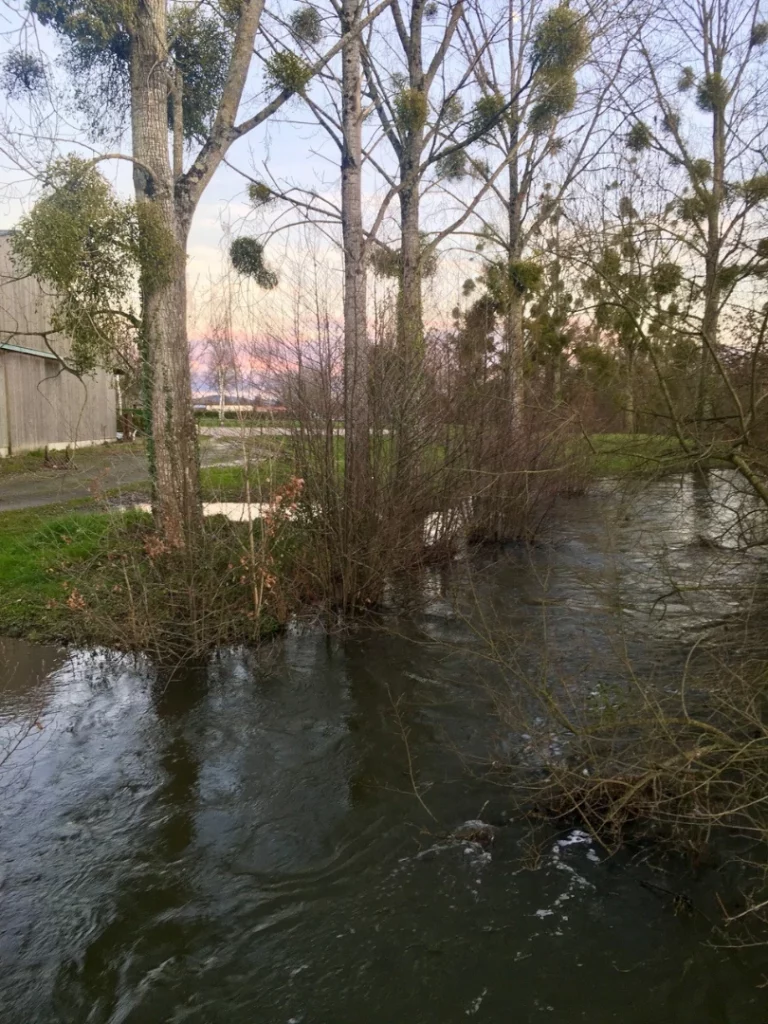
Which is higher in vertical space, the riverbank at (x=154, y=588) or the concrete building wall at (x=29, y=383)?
the concrete building wall at (x=29, y=383)

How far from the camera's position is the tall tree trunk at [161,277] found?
793 centimetres

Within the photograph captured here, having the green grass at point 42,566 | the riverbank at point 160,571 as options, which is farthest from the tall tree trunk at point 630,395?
the green grass at point 42,566

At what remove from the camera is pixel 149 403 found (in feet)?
27.8

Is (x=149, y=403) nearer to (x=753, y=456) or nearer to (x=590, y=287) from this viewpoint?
(x=590, y=287)

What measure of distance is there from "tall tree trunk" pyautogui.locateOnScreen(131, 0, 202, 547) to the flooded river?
6.81ft

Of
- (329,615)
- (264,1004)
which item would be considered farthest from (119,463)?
(264,1004)

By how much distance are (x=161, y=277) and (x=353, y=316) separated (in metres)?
2.21

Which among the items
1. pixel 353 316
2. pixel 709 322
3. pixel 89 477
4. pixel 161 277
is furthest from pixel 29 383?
pixel 709 322

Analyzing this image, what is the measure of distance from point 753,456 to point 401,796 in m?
3.95

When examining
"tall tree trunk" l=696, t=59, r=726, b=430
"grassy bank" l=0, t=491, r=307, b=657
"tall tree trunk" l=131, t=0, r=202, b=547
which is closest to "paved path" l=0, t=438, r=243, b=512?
"tall tree trunk" l=131, t=0, r=202, b=547

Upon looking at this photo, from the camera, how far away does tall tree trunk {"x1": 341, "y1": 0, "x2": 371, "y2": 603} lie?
8.43 m

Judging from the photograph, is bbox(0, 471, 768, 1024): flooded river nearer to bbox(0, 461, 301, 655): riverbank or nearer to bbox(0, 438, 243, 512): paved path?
bbox(0, 461, 301, 655): riverbank

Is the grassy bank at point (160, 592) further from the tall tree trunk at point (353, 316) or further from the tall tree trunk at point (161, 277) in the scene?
the tall tree trunk at point (353, 316)

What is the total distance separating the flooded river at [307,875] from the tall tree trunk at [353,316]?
1.95 meters
